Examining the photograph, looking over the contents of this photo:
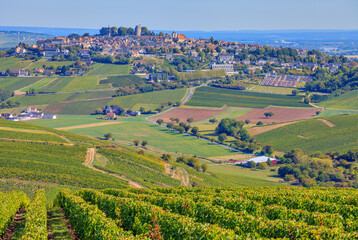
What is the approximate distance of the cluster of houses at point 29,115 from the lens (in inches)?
4987

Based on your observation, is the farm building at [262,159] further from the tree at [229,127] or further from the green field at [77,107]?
the green field at [77,107]

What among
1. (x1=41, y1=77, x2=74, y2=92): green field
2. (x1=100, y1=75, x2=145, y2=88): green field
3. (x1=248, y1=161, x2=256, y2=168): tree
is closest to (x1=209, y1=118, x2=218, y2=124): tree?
(x1=248, y1=161, x2=256, y2=168): tree

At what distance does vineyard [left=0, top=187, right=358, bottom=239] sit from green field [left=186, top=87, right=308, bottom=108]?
11093 cm

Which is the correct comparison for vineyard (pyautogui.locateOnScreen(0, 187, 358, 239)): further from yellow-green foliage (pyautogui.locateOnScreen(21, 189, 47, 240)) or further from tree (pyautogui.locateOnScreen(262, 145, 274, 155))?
tree (pyautogui.locateOnScreen(262, 145, 274, 155))

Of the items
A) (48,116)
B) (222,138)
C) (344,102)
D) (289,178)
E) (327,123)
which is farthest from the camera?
(344,102)

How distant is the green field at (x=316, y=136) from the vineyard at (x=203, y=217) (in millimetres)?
65133

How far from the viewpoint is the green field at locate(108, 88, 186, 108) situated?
493 ft

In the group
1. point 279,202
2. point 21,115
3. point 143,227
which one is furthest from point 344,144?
point 21,115

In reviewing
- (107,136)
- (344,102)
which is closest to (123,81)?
(107,136)

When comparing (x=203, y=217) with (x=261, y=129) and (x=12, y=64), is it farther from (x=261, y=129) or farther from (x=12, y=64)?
(x=12, y=64)

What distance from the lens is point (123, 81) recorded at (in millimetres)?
176875

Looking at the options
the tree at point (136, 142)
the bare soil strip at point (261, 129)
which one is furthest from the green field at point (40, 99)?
the bare soil strip at point (261, 129)

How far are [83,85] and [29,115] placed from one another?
42902 mm

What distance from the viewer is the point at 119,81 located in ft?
581
